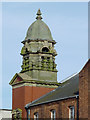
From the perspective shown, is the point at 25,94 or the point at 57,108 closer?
the point at 57,108

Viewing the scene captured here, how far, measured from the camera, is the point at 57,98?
5584 centimetres

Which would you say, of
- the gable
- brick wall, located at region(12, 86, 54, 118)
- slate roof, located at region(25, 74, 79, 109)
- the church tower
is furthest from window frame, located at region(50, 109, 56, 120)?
the gable

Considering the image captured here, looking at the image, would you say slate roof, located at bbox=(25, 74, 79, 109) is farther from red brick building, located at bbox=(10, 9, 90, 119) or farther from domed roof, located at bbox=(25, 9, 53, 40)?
domed roof, located at bbox=(25, 9, 53, 40)

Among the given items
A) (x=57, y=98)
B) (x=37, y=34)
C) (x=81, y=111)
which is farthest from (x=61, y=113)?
(x=37, y=34)

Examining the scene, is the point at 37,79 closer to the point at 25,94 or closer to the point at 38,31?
the point at 25,94

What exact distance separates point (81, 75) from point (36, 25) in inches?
703

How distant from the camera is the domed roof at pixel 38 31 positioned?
66.2m

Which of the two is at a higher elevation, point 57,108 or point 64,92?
point 64,92

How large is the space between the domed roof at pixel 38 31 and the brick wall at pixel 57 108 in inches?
403

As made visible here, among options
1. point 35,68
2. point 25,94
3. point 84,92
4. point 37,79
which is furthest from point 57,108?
point 35,68

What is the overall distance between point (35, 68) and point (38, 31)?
16.8 ft

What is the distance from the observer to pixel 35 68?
6488 centimetres

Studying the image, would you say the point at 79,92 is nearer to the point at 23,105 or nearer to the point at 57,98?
the point at 57,98

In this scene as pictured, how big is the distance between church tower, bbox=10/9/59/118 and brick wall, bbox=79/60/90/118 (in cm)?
1474
